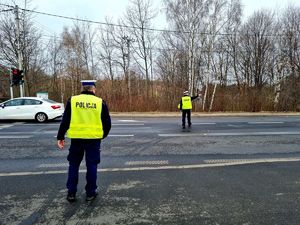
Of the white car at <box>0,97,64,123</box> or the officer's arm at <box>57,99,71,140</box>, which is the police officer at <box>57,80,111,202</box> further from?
the white car at <box>0,97,64,123</box>

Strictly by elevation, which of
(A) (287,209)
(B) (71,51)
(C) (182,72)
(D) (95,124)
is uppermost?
(B) (71,51)

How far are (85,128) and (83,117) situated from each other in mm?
164

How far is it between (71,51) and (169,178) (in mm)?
38397

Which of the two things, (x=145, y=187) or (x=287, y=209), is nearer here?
(x=287, y=209)

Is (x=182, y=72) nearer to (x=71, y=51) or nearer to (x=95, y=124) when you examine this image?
(x=71, y=51)

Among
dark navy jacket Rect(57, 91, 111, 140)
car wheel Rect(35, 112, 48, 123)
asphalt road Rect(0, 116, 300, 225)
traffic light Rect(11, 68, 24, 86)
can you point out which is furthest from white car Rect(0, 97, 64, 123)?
dark navy jacket Rect(57, 91, 111, 140)

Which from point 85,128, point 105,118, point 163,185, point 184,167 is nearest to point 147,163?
point 184,167

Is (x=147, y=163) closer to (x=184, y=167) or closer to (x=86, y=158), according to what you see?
(x=184, y=167)

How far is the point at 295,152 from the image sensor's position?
26.3 feet

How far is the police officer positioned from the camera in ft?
14.0

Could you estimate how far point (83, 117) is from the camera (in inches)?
168

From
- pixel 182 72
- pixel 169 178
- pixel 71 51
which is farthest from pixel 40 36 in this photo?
pixel 169 178

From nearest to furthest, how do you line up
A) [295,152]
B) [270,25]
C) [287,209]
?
[287,209] < [295,152] < [270,25]

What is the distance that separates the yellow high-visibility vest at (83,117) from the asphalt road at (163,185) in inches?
39.1
